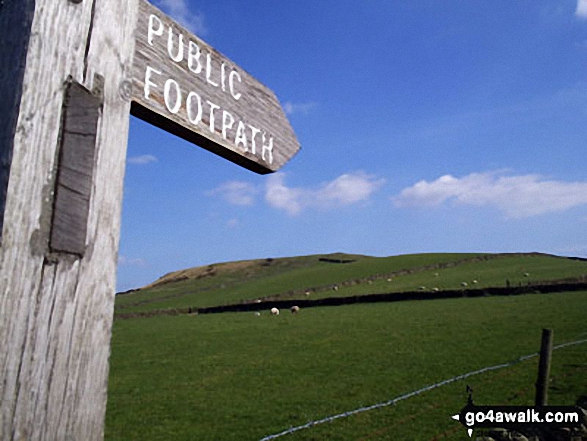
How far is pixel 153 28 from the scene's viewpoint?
1.71 meters

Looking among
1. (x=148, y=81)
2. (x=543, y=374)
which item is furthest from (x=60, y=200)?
(x=543, y=374)

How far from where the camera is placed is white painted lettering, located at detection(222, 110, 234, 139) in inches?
76.7

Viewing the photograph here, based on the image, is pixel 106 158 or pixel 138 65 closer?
pixel 106 158

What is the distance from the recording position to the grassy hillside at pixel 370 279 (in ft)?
139

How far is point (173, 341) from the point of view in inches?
958

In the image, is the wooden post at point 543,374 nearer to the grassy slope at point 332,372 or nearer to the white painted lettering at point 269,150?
the grassy slope at point 332,372

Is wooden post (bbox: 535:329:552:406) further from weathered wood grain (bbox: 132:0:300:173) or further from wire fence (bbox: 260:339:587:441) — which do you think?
weathered wood grain (bbox: 132:0:300:173)

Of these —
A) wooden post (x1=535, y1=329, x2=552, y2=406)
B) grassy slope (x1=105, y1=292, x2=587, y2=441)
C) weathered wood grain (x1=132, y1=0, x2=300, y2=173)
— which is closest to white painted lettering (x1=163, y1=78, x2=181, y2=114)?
weathered wood grain (x1=132, y1=0, x2=300, y2=173)

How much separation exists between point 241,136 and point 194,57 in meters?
0.35

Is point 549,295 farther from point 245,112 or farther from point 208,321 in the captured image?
point 245,112

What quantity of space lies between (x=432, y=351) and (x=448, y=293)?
68.0 ft

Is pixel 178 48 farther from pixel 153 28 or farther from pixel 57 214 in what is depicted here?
pixel 57 214

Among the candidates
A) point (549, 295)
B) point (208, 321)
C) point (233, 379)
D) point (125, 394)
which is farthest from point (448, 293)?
point (125, 394)

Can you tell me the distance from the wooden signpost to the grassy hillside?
3941cm
